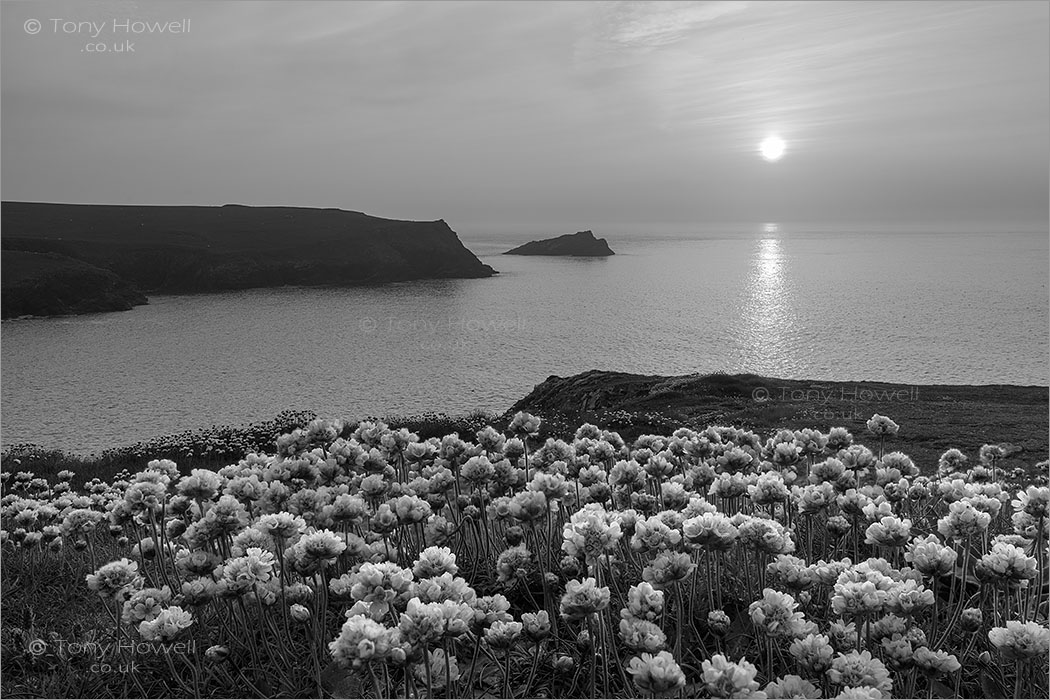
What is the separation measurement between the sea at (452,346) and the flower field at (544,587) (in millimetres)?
38509

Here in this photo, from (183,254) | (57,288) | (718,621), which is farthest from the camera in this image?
(183,254)

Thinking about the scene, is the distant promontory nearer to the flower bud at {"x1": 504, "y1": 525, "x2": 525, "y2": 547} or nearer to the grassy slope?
the grassy slope

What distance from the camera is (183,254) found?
455ft

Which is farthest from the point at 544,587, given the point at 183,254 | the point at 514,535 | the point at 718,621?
the point at 183,254

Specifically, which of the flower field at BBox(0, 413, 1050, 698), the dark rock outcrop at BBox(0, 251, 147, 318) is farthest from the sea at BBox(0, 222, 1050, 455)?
the flower field at BBox(0, 413, 1050, 698)

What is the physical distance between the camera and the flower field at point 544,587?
2.96m

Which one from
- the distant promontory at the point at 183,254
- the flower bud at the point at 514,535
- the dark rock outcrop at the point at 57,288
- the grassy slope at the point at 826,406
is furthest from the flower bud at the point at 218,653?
the distant promontory at the point at 183,254

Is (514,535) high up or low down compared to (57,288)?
down

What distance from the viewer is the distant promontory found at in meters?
108

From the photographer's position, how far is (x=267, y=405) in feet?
162

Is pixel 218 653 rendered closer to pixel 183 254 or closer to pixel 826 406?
pixel 826 406

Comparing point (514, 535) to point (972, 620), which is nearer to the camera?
point (972, 620)

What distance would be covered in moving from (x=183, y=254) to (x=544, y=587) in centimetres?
15321

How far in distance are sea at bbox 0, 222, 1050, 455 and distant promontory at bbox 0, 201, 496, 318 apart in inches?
317
